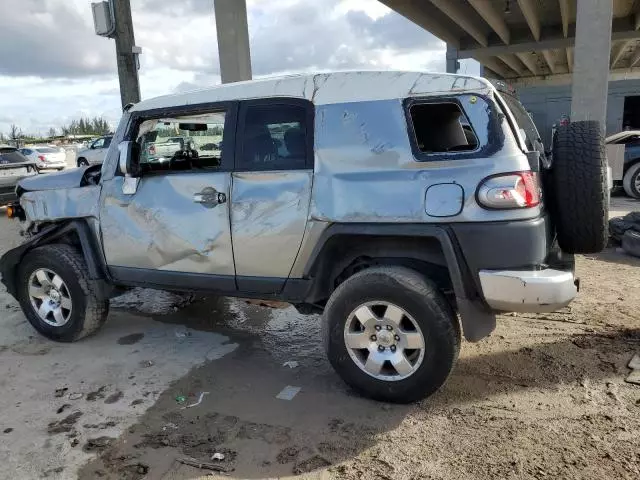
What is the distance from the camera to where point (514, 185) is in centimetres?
293

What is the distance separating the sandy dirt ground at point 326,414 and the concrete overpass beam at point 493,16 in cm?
1666

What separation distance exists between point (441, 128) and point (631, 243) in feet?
14.3

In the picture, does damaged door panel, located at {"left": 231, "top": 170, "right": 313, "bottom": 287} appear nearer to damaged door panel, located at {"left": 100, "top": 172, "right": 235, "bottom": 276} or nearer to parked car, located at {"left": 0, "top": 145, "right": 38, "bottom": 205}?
damaged door panel, located at {"left": 100, "top": 172, "right": 235, "bottom": 276}

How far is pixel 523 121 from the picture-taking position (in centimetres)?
370

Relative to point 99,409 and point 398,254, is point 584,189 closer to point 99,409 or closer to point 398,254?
point 398,254

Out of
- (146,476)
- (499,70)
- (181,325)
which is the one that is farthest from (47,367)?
(499,70)

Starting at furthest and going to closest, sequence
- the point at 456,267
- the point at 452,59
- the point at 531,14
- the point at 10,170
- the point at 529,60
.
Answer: the point at 529,60 < the point at 452,59 < the point at 531,14 < the point at 10,170 < the point at 456,267

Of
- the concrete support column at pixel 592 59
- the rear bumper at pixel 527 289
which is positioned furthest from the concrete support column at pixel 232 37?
the rear bumper at pixel 527 289

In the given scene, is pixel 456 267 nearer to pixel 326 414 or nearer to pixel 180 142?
pixel 326 414

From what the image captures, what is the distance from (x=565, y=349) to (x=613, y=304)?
1.29m

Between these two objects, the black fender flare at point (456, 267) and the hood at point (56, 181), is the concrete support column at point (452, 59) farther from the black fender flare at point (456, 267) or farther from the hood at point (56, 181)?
the black fender flare at point (456, 267)

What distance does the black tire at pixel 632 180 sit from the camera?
37.5 feet

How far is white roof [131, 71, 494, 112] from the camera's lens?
3152 mm

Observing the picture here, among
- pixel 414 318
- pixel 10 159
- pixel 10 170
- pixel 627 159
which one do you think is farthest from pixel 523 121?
pixel 10 159
